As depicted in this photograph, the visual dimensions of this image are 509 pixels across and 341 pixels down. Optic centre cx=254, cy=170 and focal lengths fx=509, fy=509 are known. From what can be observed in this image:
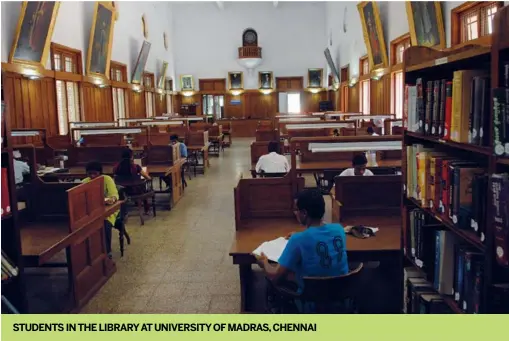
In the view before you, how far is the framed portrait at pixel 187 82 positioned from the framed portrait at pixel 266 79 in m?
3.05

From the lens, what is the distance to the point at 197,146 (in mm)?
11125

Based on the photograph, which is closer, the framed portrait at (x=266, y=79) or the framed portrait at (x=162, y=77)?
the framed portrait at (x=162, y=77)

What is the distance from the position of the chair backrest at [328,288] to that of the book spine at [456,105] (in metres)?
0.83

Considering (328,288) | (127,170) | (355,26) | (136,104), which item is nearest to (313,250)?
(328,288)

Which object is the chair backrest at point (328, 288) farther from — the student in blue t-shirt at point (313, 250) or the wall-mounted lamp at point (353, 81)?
the wall-mounted lamp at point (353, 81)

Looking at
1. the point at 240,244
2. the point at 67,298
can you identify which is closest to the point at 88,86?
the point at 67,298

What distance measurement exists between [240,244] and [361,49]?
13.4m

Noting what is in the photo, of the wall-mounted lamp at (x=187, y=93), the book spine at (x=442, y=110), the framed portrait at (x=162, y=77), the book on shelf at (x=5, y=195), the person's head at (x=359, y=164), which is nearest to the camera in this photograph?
the book spine at (x=442, y=110)

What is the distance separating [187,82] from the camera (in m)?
22.8

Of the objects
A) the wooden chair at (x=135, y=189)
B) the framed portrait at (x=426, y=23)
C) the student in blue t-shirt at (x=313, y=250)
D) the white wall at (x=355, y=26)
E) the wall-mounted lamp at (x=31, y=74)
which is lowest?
the wooden chair at (x=135, y=189)

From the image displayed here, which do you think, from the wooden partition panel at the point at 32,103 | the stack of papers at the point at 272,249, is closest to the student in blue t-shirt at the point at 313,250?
→ the stack of papers at the point at 272,249

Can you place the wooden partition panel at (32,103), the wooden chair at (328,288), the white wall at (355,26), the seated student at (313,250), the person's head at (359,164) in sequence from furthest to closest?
the white wall at (355,26), the wooden partition panel at (32,103), the person's head at (359,164), the seated student at (313,250), the wooden chair at (328,288)

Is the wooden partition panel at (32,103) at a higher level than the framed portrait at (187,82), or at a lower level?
lower

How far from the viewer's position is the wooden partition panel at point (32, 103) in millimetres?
9266
